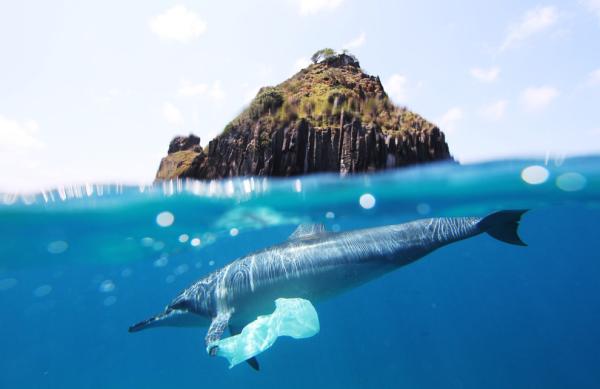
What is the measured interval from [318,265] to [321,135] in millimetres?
7619

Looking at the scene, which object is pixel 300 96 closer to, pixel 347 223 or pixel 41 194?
pixel 347 223

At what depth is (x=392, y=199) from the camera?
14953 millimetres

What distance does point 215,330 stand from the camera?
6.89 metres

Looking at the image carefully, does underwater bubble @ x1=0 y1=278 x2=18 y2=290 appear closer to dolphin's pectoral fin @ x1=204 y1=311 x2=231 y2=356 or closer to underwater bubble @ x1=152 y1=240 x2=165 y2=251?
underwater bubble @ x1=152 y1=240 x2=165 y2=251

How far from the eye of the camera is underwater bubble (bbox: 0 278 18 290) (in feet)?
76.7

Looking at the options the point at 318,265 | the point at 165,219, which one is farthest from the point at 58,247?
the point at 318,265

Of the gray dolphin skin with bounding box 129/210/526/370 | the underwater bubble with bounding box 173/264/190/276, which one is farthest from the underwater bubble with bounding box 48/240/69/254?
the underwater bubble with bounding box 173/264/190/276

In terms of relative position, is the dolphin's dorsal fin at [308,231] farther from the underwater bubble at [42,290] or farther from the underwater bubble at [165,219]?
the underwater bubble at [42,290]

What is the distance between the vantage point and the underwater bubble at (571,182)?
1269cm

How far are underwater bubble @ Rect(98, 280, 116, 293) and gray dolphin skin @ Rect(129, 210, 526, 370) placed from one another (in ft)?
98.5

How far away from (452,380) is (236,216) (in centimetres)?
1997

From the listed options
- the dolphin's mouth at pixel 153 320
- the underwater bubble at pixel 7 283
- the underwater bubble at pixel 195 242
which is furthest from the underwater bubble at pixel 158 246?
the dolphin's mouth at pixel 153 320

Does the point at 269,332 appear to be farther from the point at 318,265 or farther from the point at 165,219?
the point at 165,219

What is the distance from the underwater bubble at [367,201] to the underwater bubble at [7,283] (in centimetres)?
2346
